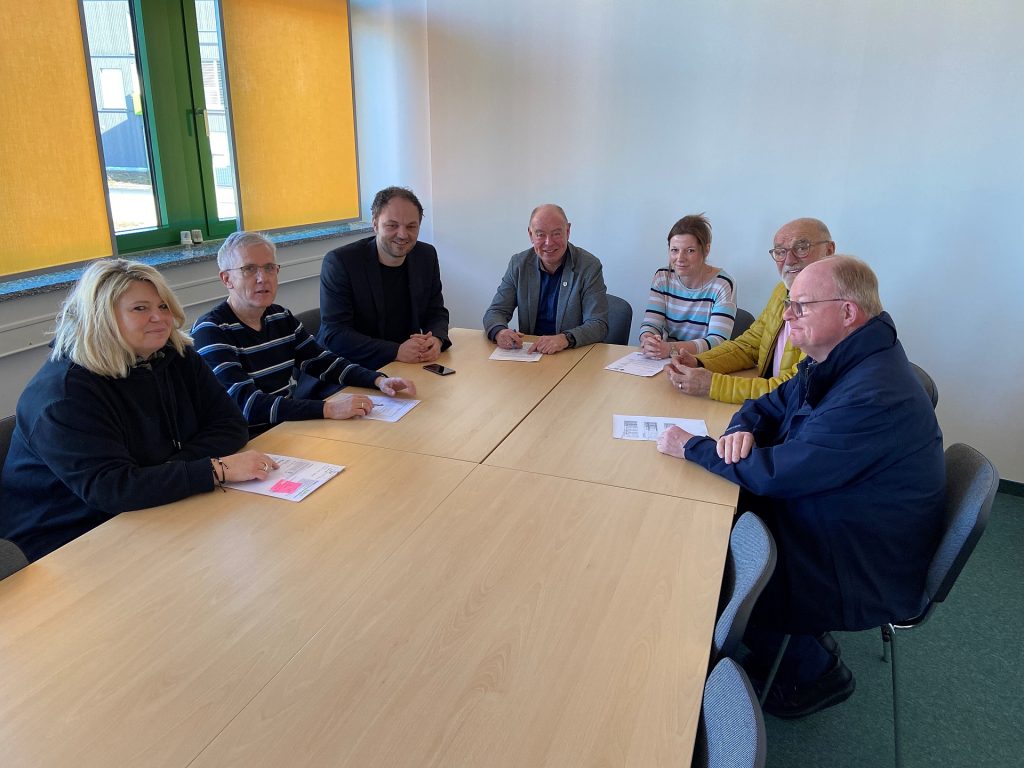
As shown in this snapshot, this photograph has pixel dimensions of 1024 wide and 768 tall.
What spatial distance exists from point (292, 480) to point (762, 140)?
127 inches

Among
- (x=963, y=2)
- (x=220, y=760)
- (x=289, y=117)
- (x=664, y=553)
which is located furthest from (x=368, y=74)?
(x=220, y=760)

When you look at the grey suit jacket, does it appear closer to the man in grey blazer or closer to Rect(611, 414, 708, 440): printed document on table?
the man in grey blazer

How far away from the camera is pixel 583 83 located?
4.18 metres

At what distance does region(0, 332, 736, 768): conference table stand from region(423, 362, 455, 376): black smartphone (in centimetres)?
89

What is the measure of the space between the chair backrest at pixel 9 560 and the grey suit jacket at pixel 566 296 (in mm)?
2202

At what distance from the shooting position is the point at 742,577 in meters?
1.42

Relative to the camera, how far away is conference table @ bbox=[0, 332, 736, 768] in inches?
42.0

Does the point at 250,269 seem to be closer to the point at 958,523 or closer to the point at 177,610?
the point at 177,610

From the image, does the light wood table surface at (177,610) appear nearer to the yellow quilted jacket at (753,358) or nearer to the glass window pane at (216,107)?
the yellow quilted jacket at (753,358)

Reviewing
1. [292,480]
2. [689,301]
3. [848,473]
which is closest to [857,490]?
[848,473]

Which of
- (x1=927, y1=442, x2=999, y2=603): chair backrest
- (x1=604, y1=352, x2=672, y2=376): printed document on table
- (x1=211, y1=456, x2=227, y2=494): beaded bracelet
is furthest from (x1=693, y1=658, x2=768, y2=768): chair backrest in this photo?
(x1=604, y1=352, x2=672, y2=376): printed document on table

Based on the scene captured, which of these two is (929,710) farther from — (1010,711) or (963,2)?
(963,2)

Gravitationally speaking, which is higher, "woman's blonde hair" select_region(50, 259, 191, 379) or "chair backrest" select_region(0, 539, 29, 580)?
"woman's blonde hair" select_region(50, 259, 191, 379)

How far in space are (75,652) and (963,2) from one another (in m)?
4.20
